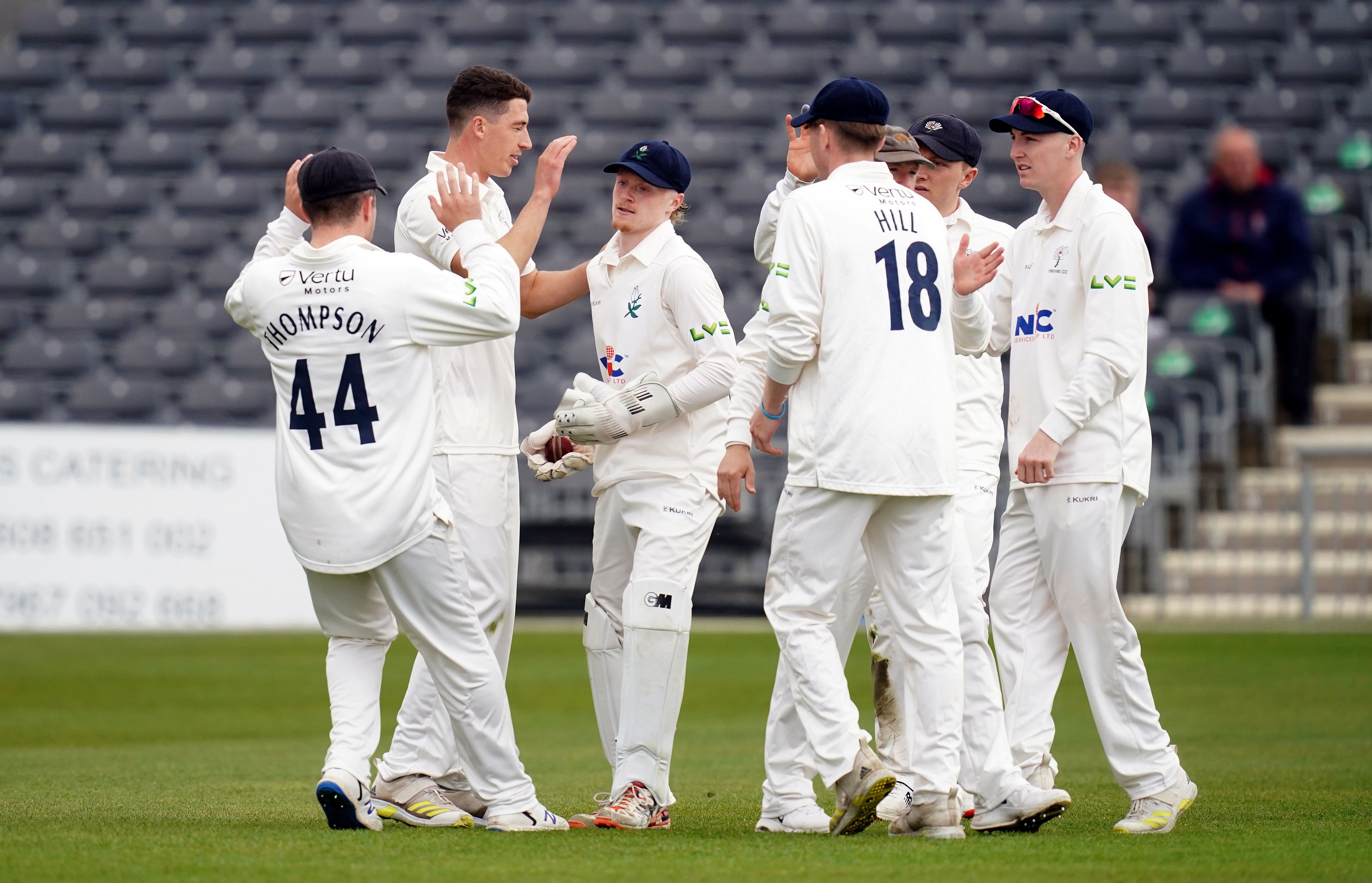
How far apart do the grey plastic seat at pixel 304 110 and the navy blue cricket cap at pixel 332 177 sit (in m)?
14.0

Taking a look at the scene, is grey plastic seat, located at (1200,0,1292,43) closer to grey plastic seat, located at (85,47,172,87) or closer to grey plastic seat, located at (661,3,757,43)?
grey plastic seat, located at (661,3,757,43)

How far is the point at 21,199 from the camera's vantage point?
18.6 m

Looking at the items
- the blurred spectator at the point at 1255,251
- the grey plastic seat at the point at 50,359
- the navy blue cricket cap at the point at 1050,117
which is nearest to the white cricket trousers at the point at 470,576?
the navy blue cricket cap at the point at 1050,117

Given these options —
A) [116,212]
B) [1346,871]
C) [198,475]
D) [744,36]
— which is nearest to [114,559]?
[198,475]

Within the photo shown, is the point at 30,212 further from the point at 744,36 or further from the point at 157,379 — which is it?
the point at 744,36

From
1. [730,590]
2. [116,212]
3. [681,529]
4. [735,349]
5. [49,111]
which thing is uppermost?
[49,111]

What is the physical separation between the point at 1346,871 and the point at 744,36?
15.7 meters

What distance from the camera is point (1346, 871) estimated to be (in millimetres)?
4359

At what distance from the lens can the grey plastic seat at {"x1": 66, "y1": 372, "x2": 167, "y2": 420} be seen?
1584 cm

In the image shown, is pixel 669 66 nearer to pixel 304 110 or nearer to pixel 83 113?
pixel 304 110

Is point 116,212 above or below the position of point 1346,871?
above

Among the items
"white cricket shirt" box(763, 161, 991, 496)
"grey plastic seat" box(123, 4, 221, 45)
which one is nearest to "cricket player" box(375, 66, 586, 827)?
"white cricket shirt" box(763, 161, 991, 496)

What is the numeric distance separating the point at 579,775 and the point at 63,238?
13.1 metres

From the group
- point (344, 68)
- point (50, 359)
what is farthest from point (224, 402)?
point (344, 68)
